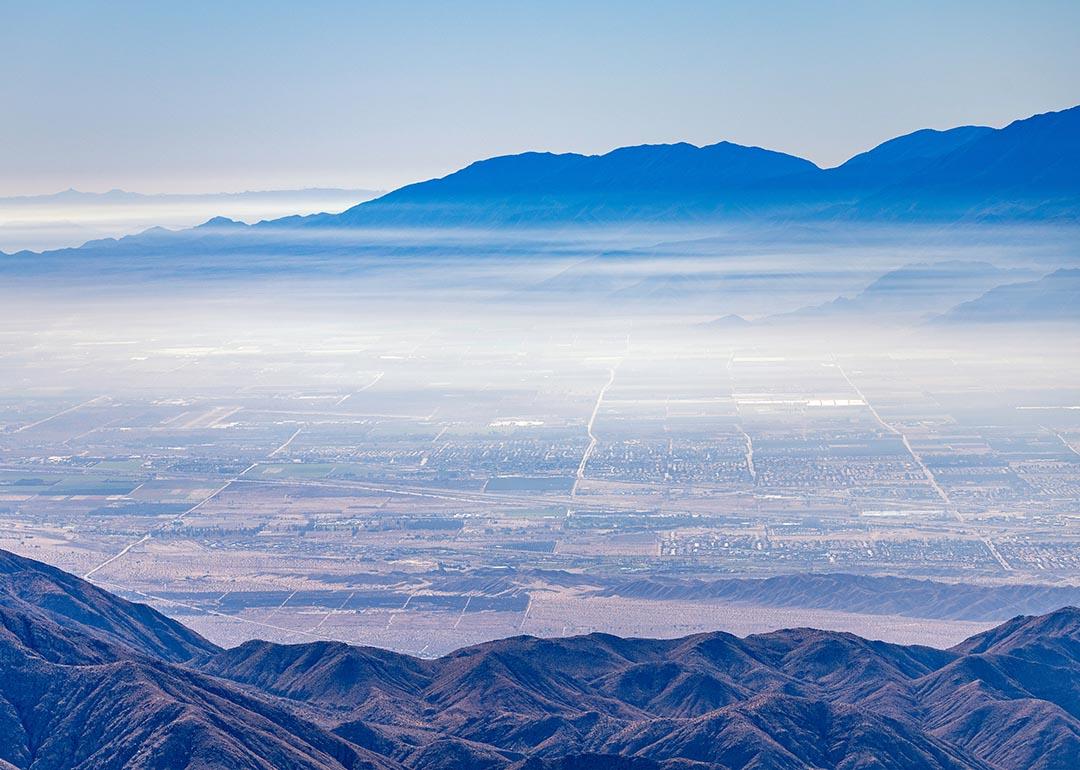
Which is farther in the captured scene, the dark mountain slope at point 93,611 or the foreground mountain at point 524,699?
the dark mountain slope at point 93,611

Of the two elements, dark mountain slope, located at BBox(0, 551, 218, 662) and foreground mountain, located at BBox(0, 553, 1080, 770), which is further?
dark mountain slope, located at BBox(0, 551, 218, 662)

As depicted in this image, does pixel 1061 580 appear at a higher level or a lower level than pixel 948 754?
lower

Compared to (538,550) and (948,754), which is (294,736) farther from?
(538,550)

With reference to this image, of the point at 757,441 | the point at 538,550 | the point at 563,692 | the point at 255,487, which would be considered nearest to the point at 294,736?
the point at 563,692

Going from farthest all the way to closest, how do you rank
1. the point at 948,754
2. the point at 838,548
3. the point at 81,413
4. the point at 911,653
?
the point at 81,413, the point at 838,548, the point at 911,653, the point at 948,754

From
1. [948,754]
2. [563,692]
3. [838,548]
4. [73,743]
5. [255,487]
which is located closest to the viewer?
[73,743]

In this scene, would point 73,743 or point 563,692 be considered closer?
point 73,743

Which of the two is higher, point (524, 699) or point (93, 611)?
point (93, 611)

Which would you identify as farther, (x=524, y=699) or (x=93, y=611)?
(x=93, y=611)
